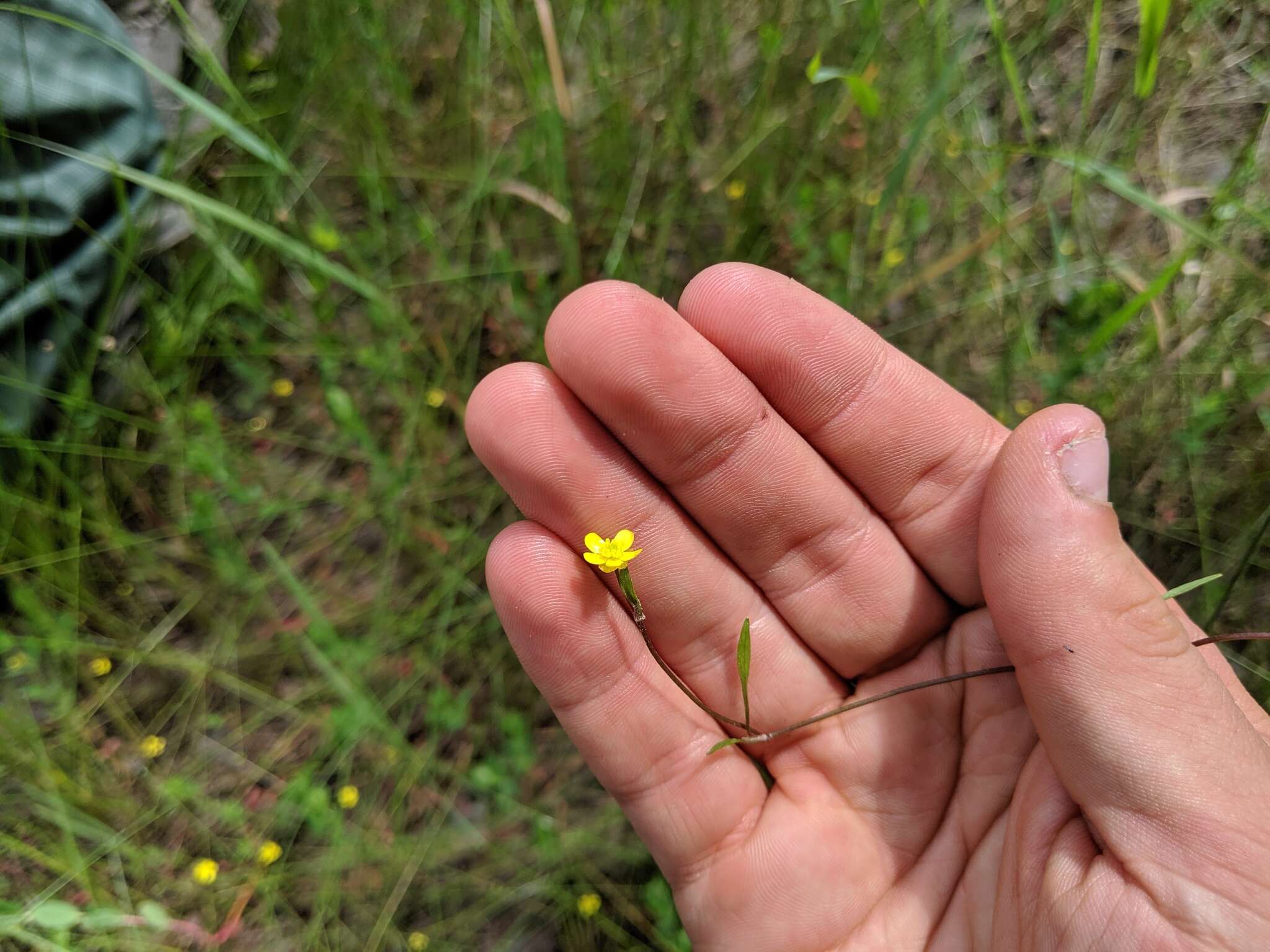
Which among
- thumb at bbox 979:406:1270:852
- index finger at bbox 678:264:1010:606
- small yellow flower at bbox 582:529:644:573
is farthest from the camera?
index finger at bbox 678:264:1010:606

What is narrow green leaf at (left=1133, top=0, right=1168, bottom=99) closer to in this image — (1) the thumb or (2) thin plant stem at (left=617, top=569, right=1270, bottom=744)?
(1) the thumb

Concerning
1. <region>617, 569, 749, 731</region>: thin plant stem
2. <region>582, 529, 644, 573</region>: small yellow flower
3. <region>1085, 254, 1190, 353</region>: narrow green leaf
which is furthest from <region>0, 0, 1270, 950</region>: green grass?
<region>582, 529, 644, 573</region>: small yellow flower

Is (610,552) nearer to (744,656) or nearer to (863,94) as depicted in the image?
(744,656)

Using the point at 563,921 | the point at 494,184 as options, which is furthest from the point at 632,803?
the point at 494,184

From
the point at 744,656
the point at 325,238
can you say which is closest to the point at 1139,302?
the point at 744,656

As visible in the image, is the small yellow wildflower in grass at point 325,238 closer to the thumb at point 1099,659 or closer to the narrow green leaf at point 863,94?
the narrow green leaf at point 863,94

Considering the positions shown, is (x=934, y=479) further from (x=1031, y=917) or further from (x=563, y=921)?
(x=563, y=921)

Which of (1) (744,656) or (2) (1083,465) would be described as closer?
(2) (1083,465)
